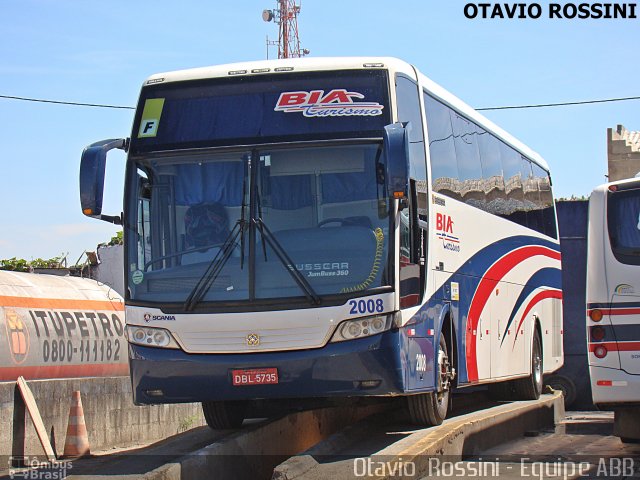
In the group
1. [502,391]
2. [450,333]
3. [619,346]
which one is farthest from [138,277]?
[502,391]

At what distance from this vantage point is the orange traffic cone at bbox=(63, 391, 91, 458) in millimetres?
14695

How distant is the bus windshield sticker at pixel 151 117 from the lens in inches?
445

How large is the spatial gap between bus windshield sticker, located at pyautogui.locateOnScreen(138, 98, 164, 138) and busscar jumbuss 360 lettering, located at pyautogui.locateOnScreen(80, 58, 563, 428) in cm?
1

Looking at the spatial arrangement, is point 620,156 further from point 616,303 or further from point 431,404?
point 431,404

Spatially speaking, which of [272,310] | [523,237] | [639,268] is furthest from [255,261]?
[523,237]

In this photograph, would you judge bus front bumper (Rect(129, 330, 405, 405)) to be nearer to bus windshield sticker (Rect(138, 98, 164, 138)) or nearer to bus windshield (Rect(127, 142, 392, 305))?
bus windshield (Rect(127, 142, 392, 305))

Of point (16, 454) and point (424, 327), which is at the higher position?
point (424, 327)

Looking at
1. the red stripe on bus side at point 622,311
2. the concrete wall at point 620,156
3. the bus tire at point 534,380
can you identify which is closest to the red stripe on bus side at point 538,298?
the bus tire at point 534,380

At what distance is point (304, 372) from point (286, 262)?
40.6 inches

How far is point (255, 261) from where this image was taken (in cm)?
1063

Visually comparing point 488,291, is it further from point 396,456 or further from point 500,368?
point 396,456

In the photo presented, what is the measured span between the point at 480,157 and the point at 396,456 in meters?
6.86

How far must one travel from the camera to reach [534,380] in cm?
1797

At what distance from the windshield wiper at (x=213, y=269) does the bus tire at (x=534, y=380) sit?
8228 mm
